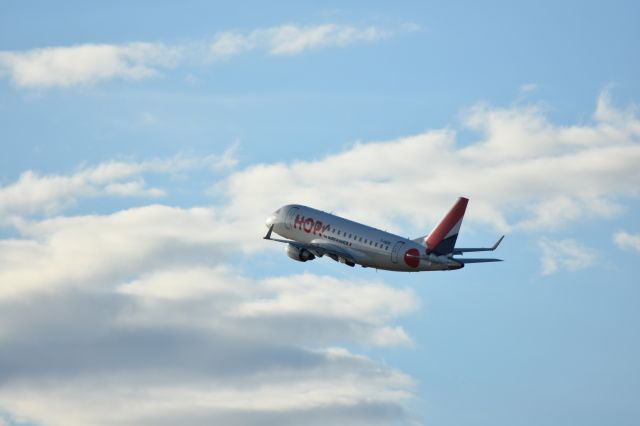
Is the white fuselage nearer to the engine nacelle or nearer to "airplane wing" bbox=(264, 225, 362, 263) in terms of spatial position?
"airplane wing" bbox=(264, 225, 362, 263)

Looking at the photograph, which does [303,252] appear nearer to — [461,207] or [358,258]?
[358,258]

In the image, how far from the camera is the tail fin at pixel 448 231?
160m

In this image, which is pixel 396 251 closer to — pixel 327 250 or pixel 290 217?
pixel 327 250

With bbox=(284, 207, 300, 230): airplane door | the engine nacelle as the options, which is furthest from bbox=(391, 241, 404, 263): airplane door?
bbox=(284, 207, 300, 230): airplane door

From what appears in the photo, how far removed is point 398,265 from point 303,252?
38.4 feet

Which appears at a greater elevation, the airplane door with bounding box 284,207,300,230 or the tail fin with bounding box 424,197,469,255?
the airplane door with bounding box 284,207,300,230

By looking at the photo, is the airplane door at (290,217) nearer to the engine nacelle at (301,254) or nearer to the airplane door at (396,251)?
the engine nacelle at (301,254)

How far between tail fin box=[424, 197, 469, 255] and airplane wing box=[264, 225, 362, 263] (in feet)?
31.3

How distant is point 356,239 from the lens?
167 meters

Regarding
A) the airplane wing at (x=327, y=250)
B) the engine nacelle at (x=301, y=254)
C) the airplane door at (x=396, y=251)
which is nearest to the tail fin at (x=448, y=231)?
the airplane door at (x=396, y=251)

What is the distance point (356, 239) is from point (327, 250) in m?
3.80

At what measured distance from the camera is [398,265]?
164 meters

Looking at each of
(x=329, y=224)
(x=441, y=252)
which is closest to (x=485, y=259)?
(x=441, y=252)

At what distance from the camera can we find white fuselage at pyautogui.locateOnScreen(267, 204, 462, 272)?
162 m
